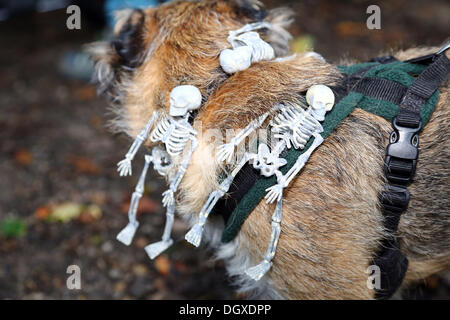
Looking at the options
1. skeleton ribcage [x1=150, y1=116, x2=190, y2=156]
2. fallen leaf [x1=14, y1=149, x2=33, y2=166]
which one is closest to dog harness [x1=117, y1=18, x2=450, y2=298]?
Result: skeleton ribcage [x1=150, y1=116, x2=190, y2=156]

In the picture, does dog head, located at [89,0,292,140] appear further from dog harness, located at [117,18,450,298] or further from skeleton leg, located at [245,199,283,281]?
skeleton leg, located at [245,199,283,281]

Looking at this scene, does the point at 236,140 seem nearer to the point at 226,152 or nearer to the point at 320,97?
the point at 226,152

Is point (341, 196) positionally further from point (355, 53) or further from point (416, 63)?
point (355, 53)

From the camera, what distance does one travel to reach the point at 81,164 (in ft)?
10.1

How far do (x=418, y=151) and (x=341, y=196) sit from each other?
299 mm

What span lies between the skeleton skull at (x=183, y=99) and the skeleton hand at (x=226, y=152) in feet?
0.59

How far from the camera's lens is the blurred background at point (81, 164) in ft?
7.77

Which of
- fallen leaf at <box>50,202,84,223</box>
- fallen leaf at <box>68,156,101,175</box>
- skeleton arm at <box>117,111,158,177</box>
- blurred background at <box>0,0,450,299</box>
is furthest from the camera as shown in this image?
fallen leaf at <box>68,156,101,175</box>

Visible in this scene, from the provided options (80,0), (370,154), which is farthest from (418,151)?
(80,0)

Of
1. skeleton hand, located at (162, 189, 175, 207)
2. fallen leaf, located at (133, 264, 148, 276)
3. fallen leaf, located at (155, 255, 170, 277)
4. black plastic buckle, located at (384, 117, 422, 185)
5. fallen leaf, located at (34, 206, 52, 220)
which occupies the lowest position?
fallen leaf, located at (133, 264, 148, 276)

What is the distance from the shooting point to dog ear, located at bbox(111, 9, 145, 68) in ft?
5.35

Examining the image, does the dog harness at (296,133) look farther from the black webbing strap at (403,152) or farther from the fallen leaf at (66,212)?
the fallen leaf at (66,212)

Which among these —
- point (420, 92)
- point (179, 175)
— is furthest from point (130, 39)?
point (420, 92)

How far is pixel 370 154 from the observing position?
1.39 m
